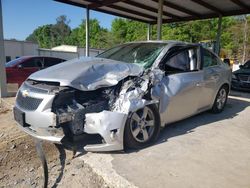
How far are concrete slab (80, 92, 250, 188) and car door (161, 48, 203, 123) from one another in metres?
0.39

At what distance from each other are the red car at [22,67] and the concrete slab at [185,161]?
678 centimetres

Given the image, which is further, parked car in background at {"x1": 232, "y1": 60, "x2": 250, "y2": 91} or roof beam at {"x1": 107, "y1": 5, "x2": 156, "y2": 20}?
roof beam at {"x1": 107, "y1": 5, "x2": 156, "y2": 20}

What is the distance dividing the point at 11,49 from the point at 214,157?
30.1 m

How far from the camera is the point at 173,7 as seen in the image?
34.6ft

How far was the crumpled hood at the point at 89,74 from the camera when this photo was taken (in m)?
3.39

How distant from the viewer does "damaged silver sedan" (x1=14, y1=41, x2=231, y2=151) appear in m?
3.26

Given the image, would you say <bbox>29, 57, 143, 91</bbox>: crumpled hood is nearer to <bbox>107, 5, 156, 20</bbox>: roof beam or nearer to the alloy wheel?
the alloy wheel

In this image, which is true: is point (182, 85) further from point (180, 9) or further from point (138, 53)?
point (180, 9)

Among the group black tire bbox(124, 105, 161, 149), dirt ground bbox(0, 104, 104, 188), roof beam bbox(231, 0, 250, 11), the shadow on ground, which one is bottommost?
dirt ground bbox(0, 104, 104, 188)

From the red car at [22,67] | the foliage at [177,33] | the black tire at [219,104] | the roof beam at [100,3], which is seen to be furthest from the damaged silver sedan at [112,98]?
the foliage at [177,33]

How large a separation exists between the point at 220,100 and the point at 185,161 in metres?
2.98

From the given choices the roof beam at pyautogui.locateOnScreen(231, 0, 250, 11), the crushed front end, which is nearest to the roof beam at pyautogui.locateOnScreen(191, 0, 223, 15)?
the roof beam at pyautogui.locateOnScreen(231, 0, 250, 11)

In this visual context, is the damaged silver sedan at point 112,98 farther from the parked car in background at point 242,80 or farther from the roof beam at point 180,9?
the roof beam at point 180,9

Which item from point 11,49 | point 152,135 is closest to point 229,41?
point 11,49
